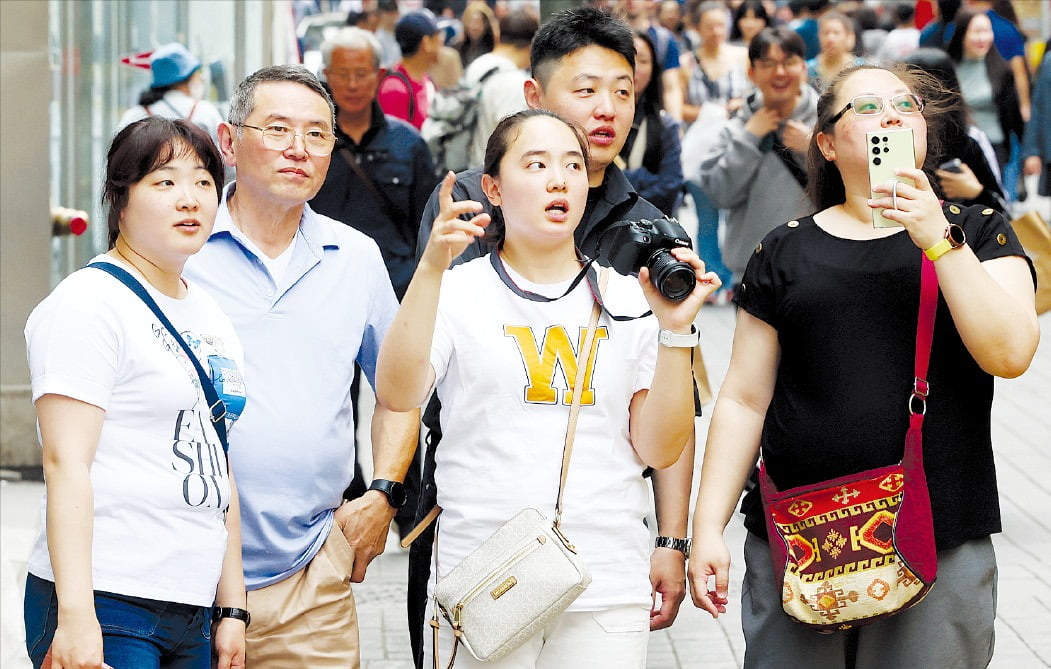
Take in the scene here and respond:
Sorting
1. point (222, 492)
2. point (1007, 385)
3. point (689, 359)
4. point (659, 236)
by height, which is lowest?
point (1007, 385)

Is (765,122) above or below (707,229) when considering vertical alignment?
above

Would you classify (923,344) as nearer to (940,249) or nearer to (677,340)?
(940,249)

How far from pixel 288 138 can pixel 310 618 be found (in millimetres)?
1062

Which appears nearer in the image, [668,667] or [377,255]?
A: [377,255]

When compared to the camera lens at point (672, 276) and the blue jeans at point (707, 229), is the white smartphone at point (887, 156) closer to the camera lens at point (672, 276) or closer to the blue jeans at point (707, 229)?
the camera lens at point (672, 276)

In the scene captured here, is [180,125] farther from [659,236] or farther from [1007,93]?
[1007,93]

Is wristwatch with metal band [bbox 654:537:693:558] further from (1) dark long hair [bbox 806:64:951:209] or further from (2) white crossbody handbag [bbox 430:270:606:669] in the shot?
(1) dark long hair [bbox 806:64:951:209]

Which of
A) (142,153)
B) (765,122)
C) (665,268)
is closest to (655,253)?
(665,268)

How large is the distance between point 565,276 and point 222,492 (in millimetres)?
838

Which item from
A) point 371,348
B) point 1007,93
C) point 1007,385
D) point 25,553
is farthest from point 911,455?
point 1007,93

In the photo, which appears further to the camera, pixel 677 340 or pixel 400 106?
pixel 400 106

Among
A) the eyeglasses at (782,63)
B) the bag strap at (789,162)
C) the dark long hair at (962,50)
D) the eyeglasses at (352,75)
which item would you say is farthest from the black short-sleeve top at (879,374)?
the dark long hair at (962,50)

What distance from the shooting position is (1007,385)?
9.66 meters

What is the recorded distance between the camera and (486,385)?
3.25 m
